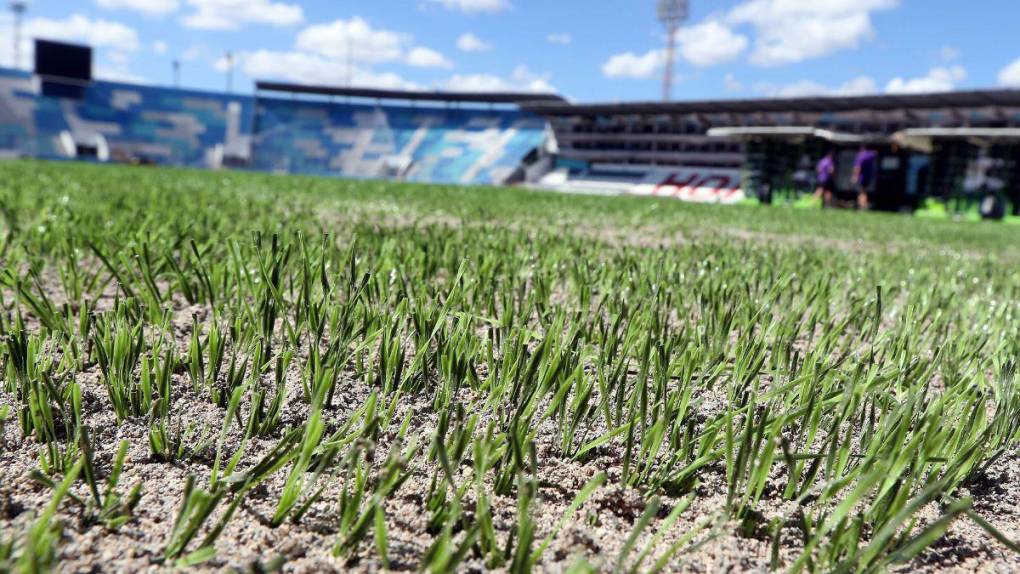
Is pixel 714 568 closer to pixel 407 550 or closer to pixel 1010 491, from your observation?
pixel 407 550

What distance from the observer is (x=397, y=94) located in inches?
2144

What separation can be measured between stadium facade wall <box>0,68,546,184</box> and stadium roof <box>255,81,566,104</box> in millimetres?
1042

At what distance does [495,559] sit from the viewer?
0.70m

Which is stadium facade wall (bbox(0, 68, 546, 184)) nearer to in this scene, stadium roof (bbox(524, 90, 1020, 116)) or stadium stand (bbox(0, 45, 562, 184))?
stadium stand (bbox(0, 45, 562, 184))

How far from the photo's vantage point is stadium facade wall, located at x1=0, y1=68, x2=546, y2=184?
50094 millimetres

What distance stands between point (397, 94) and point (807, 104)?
114 ft

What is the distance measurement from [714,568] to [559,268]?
1.94 meters

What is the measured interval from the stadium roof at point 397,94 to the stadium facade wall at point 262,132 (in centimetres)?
104

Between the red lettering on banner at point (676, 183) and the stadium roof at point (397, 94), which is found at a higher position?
the stadium roof at point (397, 94)

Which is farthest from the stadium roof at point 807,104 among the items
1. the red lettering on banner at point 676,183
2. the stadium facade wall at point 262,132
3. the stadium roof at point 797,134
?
the stadium facade wall at point 262,132

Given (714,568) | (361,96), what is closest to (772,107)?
(714,568)

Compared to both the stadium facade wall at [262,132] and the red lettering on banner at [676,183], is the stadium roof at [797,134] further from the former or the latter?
the stadium facade wall at [262,132]

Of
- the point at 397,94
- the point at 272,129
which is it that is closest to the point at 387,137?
the point at 397,94

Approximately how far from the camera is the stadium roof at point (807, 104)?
75.7ft
